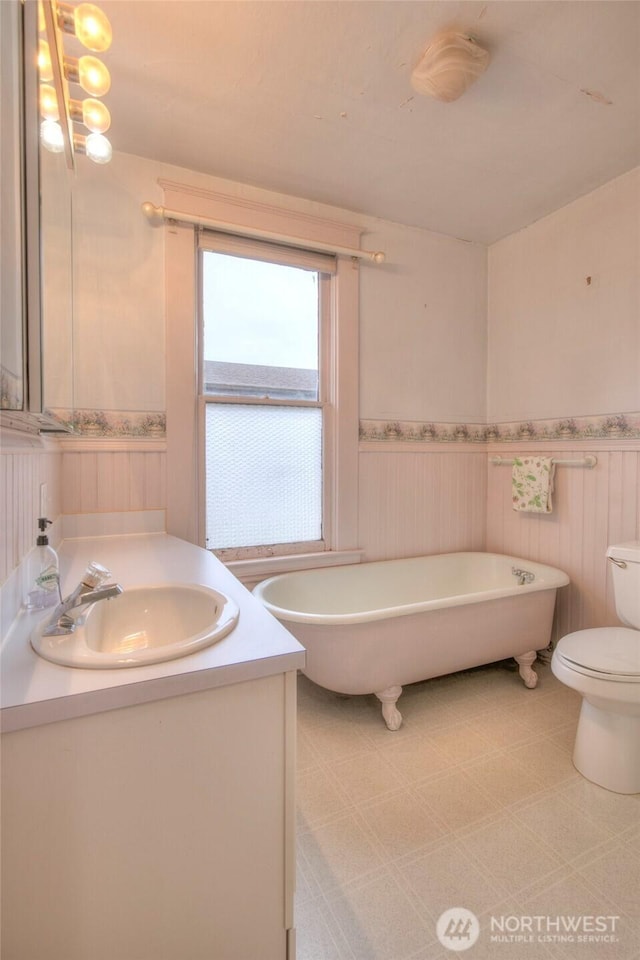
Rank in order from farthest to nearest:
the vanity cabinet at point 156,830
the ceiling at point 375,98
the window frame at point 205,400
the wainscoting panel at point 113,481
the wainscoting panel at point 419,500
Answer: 1. the wainscoting panel at point 419,500
2. the window frame at point 205,400
3. the wainscoting panel at point 113,481
4. the ceiling at point 375,98
5. the vanity cabinet at point 156,830

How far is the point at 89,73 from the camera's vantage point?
118 centimetres

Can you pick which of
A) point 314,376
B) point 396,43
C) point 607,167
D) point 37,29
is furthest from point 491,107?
point 37,29

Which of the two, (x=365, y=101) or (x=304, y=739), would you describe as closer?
(x=365, y=101)

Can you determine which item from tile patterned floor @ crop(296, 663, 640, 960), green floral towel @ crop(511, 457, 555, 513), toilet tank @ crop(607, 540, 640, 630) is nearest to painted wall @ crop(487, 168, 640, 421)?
green floral towel @ crop(511, 457, 555, 513)

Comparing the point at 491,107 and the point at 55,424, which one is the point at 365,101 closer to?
the point at 491,107

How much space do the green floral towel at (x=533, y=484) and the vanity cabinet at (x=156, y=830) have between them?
2074 mm

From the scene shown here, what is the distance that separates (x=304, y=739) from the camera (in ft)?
5.72

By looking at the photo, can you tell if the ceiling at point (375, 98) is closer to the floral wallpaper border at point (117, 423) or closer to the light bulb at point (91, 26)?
the light bulb at point (91, 26)

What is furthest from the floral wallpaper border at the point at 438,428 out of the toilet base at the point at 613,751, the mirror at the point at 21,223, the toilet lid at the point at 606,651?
the toilet base at the point at 613,751

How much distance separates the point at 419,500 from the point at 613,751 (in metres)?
1.46

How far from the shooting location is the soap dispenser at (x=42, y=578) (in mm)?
952

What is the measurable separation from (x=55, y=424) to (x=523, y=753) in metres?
2.00

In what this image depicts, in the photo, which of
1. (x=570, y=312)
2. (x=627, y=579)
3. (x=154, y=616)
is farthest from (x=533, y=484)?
(x=154, y=616)

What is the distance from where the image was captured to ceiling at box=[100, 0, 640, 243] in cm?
129
